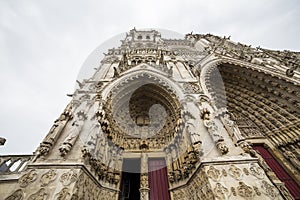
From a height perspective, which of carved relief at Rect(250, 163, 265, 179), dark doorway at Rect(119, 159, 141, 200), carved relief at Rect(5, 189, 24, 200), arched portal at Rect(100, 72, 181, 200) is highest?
arched portal at Rect(100, 72, 181, 200)

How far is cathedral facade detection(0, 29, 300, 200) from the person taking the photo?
3.44 metres

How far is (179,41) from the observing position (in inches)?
673

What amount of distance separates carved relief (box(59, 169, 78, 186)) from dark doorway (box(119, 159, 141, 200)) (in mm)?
2306

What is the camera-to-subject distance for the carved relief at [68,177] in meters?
3.26

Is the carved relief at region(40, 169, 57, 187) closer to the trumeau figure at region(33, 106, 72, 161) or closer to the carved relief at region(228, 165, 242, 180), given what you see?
the trumeau figure at region(33, 106, 72, 161)

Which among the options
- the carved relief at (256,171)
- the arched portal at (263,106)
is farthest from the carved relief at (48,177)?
the arched portal at (263,106)

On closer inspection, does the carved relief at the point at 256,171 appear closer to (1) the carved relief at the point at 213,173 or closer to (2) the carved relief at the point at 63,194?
(1) the carved relief at the point at 213,173

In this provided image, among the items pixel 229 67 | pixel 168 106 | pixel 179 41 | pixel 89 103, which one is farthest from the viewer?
pixel 179 41

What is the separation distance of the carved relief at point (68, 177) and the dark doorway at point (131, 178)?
7.57 ft

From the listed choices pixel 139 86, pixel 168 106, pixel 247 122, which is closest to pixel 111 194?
pixel 168 106

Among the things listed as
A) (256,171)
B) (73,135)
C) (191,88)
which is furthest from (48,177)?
(191,88)

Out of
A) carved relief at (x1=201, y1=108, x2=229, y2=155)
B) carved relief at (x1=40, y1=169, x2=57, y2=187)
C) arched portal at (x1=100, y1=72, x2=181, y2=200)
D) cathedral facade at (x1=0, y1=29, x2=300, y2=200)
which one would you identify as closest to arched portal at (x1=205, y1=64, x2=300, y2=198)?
cathedral facade at (x1=0, y1=29, x2=300, y2=200)

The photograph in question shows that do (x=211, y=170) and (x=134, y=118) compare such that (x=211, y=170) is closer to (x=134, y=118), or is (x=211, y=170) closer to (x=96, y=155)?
(x=96, y=155)

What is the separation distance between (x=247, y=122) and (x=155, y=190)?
19.0 ft
